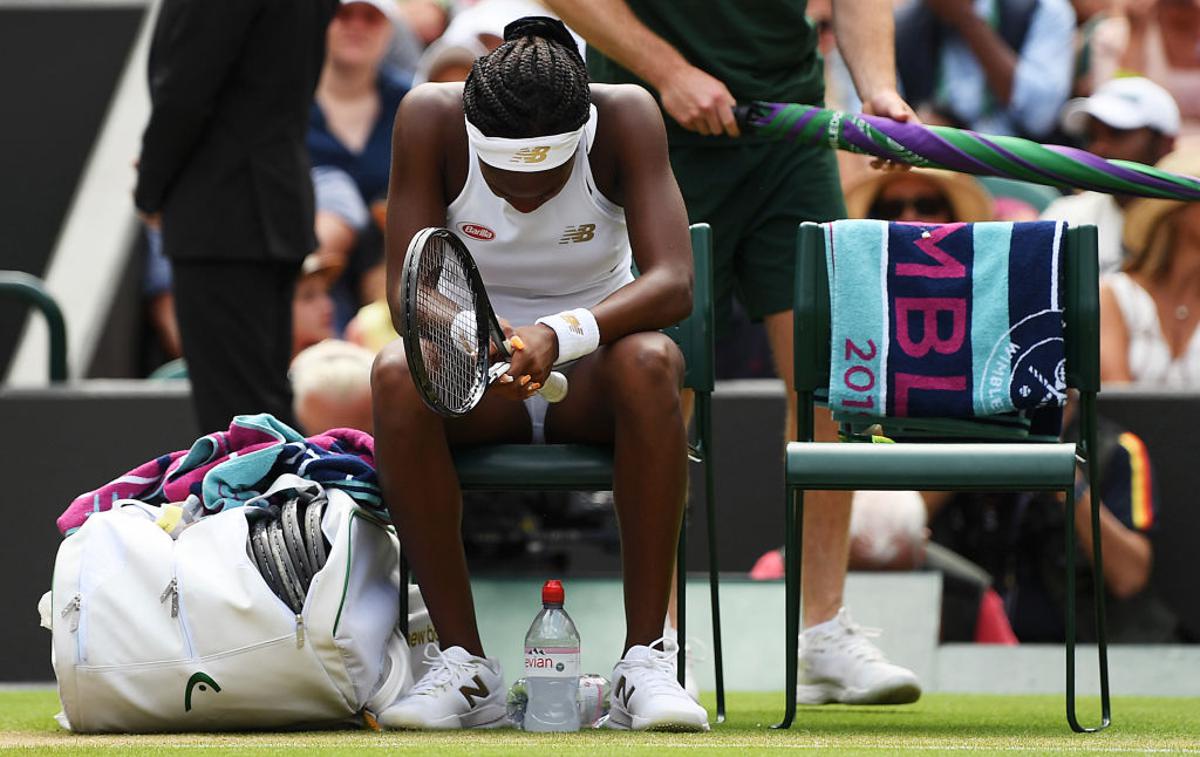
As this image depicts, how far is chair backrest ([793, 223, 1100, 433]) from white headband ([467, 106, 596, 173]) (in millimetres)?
633

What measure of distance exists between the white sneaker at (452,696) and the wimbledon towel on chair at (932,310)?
0.90 metres

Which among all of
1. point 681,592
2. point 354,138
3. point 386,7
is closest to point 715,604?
point 681,592

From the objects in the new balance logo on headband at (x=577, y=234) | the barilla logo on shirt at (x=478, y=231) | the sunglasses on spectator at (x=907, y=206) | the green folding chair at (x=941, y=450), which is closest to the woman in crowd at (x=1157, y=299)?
the sunglasses on spectator at (x=907, y=206)

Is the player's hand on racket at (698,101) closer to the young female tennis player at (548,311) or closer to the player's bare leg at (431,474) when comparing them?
the young female tennis player at (548,311)

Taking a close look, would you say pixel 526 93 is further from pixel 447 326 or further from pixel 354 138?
pixel 354 138

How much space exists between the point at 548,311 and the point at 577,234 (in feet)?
0.55

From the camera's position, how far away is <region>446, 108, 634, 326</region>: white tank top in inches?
151

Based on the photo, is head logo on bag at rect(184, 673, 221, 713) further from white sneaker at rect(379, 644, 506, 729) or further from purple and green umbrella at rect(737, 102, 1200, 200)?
purple and green umbrella at rect(737, 102, 1200, 200)

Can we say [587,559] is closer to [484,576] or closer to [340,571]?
[484,576]

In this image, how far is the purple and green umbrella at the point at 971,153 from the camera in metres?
4.36

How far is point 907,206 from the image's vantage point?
22.0 feet

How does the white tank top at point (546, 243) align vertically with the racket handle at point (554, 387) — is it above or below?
above

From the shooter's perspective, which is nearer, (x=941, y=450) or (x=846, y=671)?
(x=941, y=450)

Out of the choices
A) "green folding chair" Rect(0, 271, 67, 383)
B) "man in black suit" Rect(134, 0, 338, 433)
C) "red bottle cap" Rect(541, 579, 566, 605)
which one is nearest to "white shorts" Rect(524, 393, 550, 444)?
"red bottle cap" Rect(541, 579, 566, 605)
